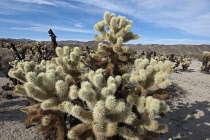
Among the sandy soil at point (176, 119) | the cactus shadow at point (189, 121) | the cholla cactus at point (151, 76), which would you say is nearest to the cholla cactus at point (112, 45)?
the cholla cactus at point (151, 76)

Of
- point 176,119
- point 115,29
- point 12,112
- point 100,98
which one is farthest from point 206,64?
point 12,112

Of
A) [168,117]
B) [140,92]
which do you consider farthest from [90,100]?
[168,117]

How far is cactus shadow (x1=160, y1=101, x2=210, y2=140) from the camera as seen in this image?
171 inches

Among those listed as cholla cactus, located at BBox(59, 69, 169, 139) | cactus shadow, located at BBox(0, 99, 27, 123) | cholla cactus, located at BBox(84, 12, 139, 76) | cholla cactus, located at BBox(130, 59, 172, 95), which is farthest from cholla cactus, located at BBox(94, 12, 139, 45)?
cactus shadow, located at BBox(0, 99, 27, 123)

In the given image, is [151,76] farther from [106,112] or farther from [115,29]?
[115,29]

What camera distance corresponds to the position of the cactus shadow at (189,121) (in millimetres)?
4343

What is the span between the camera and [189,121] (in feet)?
16.8

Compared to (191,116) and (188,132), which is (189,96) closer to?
(191,116)

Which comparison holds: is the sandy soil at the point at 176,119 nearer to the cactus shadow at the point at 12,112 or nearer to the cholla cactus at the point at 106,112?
the cactus shadow at the point at 12,112

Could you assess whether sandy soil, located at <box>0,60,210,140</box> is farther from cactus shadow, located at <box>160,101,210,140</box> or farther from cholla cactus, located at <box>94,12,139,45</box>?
cholla cactus, located at <box>94,12,139,45</box>

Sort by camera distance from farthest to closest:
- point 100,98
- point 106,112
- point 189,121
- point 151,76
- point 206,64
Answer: point 206,64 → point 189,121 → point 151,76 → point 100,98 → point 106,112

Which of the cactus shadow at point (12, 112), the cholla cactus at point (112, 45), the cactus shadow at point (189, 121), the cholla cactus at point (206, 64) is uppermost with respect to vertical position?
the cholla cactus at point (112, 45)

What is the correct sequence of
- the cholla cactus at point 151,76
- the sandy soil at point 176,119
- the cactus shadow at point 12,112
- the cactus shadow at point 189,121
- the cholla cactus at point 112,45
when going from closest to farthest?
the cholla cactus at point 151,76 < the cholla cactus at point 112,45 < the sandy soil at point 176,119 < the cactus shadow at point 189,121 < the cactus shadow at point 12,112

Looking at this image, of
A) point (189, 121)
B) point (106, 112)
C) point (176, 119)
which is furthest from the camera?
point (176, 119)
